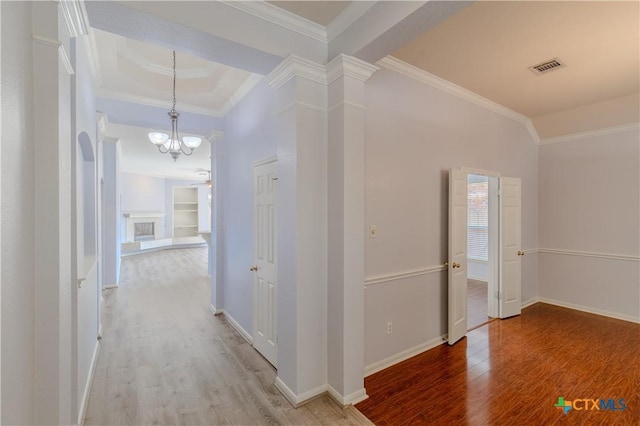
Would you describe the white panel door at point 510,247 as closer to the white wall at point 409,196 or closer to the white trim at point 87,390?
the white wall at point 409,196

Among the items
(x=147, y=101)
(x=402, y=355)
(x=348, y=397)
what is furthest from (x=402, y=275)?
(x=147, y=101)

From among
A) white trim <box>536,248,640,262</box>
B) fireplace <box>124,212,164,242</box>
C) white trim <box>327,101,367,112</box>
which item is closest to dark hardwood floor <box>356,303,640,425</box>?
white trim <box>536,248,640,262</box>

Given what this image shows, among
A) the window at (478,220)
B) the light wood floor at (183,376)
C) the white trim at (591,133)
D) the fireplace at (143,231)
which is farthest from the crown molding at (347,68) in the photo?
the fireplace at (143,231)

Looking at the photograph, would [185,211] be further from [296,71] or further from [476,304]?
[296,71]

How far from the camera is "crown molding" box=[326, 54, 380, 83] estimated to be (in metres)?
2.30

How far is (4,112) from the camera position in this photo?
42.8 inches

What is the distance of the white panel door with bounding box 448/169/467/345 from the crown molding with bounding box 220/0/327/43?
2108 mm

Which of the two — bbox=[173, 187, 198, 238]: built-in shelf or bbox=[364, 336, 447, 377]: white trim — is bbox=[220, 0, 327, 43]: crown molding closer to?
bbox=[364, 336, 447, 377]: white trim

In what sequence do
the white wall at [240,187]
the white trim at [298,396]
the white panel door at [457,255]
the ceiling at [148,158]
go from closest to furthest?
the white trim at [298,396], the white wall at [240,187], the white panel door at [457,255], the ceiling at [148,158]

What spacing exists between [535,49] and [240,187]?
11.6 ft

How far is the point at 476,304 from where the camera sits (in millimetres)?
4918

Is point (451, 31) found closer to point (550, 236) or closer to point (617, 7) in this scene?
point (617, 7)

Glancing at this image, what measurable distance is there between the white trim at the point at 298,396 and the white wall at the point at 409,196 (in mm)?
560

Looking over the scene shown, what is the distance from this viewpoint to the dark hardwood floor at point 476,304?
4.17m
